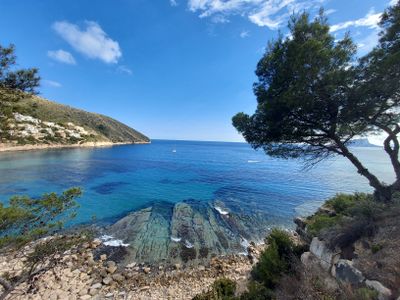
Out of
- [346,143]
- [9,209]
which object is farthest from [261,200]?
[9,209]

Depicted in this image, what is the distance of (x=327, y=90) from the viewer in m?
7.64

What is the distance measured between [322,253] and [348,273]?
4.80ft

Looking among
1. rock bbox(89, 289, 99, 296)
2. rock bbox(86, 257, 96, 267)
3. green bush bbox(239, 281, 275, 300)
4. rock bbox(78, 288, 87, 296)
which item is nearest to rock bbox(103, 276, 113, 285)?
rock bbox(89, 289, 99, 296)

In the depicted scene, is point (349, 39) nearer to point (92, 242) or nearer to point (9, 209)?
point (9, 209)

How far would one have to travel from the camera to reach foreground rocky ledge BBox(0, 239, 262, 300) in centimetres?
867

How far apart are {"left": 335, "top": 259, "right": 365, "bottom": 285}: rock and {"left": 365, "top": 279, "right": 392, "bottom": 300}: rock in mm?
409

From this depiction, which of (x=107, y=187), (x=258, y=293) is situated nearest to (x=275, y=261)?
(x=258, y=293)

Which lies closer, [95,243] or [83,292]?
[83,292]

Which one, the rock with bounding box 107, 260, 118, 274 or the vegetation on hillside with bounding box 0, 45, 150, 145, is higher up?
the vegetation on hillside with bounding box 0, 45, 150, 145

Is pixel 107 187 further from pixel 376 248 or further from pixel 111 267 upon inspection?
pixel 376 248

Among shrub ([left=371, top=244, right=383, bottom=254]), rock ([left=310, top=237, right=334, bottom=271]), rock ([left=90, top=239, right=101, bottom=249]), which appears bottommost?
rock ([left=90, top=239, right=101, bottom=249])

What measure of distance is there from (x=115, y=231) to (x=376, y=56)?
18.0 metres

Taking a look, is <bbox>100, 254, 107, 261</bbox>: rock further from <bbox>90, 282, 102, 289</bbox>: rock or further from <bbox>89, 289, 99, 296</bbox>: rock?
<bbox>89, 289, 99, 296</bbox>: rock

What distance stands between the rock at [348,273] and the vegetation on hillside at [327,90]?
4.75 meters
